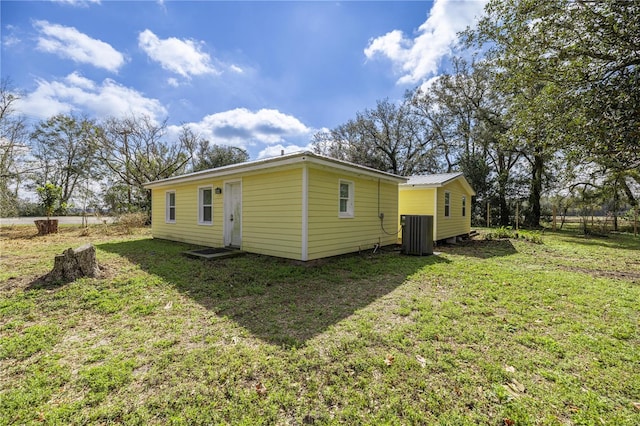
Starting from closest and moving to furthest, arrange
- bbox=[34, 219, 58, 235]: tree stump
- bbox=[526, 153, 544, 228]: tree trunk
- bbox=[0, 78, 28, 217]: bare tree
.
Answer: bbox=[34, 219, 58, 235]: tree stump < bbox=[0, 78, 28, 217]: bare tree < bbox=[526, 153, 544, 228]: tree trunk

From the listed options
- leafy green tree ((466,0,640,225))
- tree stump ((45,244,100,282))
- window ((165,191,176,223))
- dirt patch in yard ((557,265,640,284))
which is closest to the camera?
leafy green tree ((466,0,640,225))

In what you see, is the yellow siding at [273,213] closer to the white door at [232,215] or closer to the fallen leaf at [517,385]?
the white door at [232,215]

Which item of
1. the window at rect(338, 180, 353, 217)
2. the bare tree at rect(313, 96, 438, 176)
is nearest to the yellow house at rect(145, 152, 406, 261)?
the window at rect(338, 180, 353, 217)

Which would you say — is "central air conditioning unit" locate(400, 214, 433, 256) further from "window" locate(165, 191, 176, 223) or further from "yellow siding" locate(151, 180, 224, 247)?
"window" locate(165, 191, 176, 223)

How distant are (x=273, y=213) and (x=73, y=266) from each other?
4080 millimetres

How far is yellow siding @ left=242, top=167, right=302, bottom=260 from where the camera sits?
6574 mm

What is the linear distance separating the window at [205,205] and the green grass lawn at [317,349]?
3718mm

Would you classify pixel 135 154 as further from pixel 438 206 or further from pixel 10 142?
pixel 438 206

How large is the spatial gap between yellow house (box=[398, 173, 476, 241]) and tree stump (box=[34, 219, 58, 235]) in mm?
15968

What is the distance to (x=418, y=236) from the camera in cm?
841

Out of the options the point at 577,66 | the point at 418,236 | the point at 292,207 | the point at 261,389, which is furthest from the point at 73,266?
the point at 577,66

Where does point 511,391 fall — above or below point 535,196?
below

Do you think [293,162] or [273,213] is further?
[273,213]

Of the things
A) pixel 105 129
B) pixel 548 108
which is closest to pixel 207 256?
pixel 548 108
